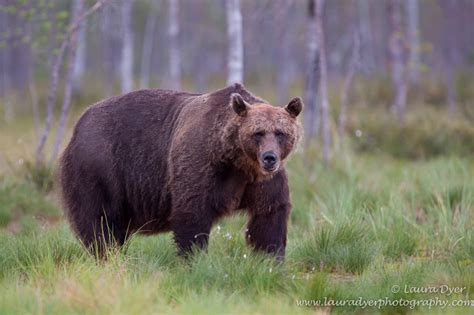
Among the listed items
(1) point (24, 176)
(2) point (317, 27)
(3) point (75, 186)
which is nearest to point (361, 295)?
(3) point (75, 186)

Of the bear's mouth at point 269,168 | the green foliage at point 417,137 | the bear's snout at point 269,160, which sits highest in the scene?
the bear's snout at point 269,160

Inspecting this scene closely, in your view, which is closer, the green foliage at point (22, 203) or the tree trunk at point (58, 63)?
the green foliage at point (22, 203)

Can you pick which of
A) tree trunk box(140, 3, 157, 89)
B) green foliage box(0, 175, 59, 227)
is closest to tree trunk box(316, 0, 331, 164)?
green foliage box(0, 175, 59, 227)

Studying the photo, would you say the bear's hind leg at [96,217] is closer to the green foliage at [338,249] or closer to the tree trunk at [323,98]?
the green foliage at [338,249]

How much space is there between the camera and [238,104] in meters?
6.22

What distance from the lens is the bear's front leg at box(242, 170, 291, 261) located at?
6375mm

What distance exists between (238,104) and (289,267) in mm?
1429

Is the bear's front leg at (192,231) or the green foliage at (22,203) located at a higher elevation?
the bear's front leg at (192,231)

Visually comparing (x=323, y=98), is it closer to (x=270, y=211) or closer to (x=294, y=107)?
(x=294, y=107)

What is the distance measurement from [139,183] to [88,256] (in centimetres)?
102

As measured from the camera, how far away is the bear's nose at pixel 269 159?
19.4 feet

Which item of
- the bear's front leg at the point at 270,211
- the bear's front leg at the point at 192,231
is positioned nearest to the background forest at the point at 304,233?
the bear's front leg at the point at 192,231

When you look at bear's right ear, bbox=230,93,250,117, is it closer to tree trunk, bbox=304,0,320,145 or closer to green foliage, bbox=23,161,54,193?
green foliage, bbox=23,161,54,193

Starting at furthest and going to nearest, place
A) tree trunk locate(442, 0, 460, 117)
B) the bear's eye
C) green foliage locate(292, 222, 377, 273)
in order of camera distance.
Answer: tree trunk locate(442, 0, 460, 117) < green foliage locate(292, 222, 377, 273) < the bear's eye
